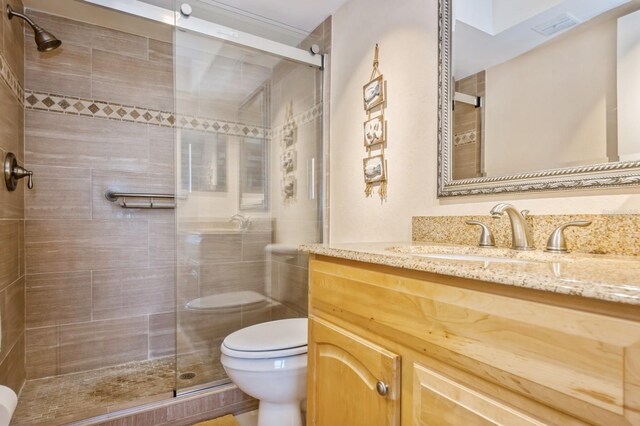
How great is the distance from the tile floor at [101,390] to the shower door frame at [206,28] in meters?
1.72

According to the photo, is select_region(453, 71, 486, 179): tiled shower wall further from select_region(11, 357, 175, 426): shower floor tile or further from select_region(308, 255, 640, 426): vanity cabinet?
select_region(11, 357, 175, 426): shower floor tile

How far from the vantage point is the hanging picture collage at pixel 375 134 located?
1664 millimetres

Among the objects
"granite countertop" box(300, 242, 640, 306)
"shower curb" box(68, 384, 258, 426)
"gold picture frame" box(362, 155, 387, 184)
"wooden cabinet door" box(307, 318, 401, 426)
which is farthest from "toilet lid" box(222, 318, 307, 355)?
"gold picture frame" box(362, 155, 387, 184)

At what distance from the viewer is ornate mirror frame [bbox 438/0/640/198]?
0.91 metres

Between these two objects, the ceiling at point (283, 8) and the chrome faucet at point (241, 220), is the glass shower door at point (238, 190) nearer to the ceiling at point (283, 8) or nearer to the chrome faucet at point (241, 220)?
the chrome faucet at point (241, 220)

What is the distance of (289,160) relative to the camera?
2158 millimetres

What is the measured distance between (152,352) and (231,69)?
186 cm

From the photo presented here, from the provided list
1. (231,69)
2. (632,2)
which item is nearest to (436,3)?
(632,2)

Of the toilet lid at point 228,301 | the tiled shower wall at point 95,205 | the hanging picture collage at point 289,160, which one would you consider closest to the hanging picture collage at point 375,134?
the hanging picture collage at point 289,160

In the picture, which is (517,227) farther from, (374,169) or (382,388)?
(374,169)

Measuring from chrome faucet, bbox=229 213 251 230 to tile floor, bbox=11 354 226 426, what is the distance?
74 centimetres

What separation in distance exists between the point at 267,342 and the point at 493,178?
3.61 ft

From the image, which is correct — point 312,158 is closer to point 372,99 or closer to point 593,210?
point 372,99

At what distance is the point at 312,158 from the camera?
7.14ft
